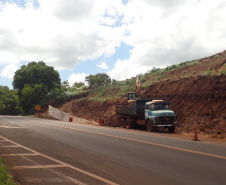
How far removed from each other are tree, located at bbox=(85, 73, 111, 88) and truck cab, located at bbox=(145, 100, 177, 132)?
48.2 meters

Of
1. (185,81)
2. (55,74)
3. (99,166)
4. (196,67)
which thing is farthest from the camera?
(55,74)

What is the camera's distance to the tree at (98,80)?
70.9 metres

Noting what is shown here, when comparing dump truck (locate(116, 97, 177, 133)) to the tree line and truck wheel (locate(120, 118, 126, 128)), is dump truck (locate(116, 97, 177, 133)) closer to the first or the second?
truck wheel (locate(120, 118, 126, 128))

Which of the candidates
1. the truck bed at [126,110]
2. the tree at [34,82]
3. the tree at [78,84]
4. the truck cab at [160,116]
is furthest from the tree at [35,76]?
the truck cab at [160,116]

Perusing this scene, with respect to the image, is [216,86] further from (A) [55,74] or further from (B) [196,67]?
(A) [55,74]

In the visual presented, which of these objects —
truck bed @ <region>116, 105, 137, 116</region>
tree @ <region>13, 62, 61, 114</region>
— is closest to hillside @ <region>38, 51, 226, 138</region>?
truck bed @ <region>116, 105, 137, 116</region>

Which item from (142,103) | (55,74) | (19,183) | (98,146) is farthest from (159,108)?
(55,74)

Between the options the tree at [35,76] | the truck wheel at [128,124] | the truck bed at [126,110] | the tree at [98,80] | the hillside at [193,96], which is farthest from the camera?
the tree at [98,80]

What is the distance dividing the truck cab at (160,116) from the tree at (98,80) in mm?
48221

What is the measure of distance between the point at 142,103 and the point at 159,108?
279 centimetres

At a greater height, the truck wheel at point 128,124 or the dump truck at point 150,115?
the dump truck at point 150,115

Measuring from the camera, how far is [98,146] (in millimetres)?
Result: 11734

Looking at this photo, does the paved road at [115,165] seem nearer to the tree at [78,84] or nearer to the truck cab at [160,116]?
the truck cab at [160,116]

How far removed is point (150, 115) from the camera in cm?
2030
